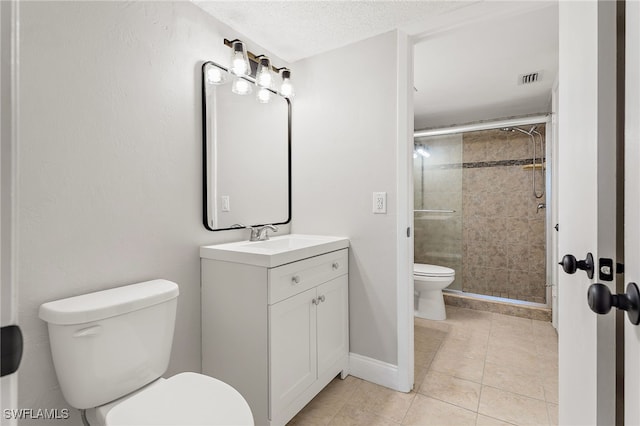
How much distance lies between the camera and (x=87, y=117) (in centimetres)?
123

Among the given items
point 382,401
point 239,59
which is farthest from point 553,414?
point 239,59

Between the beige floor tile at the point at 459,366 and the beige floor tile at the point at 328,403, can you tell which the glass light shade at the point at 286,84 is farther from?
the beige floor tile at the point at 459,366

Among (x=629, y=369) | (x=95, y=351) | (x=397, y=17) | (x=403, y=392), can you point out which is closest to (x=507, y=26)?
(x=397, y=17)

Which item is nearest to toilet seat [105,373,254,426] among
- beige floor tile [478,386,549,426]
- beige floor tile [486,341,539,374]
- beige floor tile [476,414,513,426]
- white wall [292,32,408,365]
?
white wall [292,32,408,365]

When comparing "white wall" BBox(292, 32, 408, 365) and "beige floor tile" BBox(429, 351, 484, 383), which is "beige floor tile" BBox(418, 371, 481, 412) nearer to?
"beige floor tile" BBox(429, 351, 484, 383)

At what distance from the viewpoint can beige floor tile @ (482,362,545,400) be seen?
5.90 feet

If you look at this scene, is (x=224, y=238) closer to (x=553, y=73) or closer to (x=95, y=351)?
(x=95, y=351)

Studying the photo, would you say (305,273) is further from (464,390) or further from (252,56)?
(252,56)

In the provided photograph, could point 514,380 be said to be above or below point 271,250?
below

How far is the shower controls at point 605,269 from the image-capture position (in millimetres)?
641

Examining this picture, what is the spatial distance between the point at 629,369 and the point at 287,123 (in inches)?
81.5

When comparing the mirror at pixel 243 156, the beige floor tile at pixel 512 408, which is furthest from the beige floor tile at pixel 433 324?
the mirror at pixel 243 156

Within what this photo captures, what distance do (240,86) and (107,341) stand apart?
1.43 m

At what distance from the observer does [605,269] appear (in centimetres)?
65
